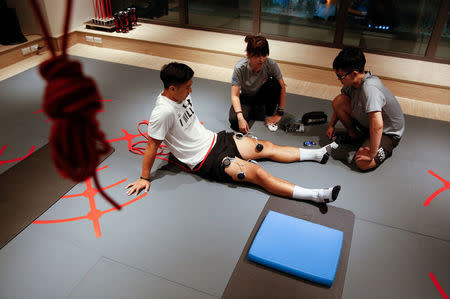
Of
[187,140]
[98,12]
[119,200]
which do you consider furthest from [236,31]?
[119,200]

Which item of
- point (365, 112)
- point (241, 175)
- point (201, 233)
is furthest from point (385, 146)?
point (201, 233)

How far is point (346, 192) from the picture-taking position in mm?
2664

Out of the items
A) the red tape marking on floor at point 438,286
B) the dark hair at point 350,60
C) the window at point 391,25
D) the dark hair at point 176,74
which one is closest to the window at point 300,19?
the window at point 391,25

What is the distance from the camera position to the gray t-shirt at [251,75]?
126 inches

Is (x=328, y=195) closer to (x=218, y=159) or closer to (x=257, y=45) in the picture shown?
(x=218, y=159)

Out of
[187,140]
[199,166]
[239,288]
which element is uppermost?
[187,140]

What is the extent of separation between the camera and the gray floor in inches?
79.5

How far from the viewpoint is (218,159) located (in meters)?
2.62

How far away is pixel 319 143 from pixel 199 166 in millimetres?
1224

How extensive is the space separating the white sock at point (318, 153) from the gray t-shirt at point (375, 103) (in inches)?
13.7

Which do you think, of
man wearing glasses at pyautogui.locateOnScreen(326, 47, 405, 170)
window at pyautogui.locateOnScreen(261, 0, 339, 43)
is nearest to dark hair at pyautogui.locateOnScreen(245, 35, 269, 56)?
man wearing glasses at pyautogui.locateOnScreen(326, 47, 405, 170)

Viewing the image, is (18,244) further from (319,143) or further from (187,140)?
(319,143)

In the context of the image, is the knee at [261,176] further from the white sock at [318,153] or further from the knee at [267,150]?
the white sock at [318,153]

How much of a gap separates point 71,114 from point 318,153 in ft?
8.19
